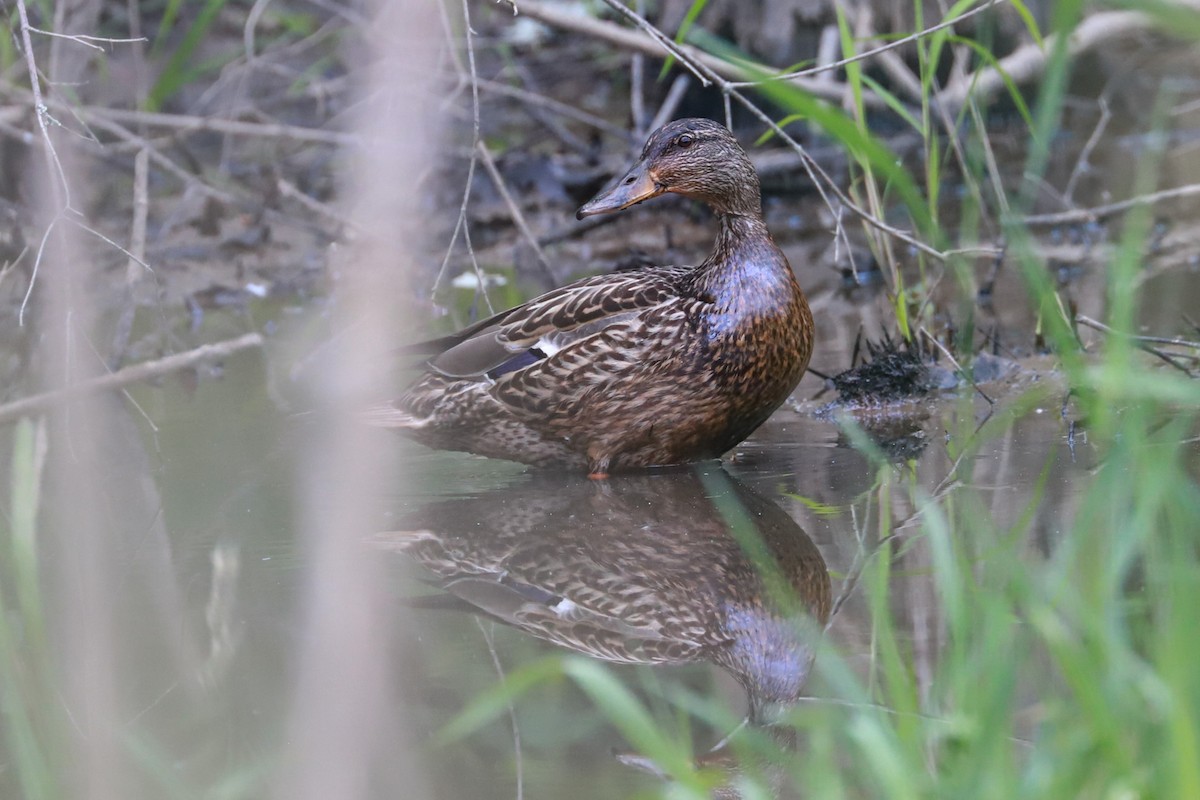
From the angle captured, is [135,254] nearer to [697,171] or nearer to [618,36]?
[697,171]

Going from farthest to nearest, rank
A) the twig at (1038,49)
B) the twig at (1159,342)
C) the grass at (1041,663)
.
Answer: the twig at (1038,49)
the twig at (1159,342)
the grass at (1041,663)

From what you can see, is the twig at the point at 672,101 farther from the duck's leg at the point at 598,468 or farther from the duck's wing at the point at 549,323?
the duck's leg at the point at 598,468

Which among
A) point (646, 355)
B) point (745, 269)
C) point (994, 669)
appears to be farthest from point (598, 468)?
point (994, 669)

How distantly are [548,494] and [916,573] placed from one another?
5.05ft

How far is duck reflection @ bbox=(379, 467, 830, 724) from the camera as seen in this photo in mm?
2963

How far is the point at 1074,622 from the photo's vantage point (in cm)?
247

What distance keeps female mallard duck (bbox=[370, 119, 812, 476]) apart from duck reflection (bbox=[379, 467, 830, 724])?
0.19 metres

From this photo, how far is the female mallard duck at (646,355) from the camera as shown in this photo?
4430 millimetres

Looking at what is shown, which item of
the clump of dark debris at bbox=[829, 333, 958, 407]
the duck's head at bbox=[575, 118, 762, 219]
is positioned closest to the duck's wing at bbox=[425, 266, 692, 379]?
the duck's head at bbox=[575, 118, 762, 219]

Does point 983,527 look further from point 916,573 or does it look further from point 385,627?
point 385,627

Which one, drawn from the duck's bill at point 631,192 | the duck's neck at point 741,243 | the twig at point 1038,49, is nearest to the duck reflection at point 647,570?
the duck's neck at point 741,243

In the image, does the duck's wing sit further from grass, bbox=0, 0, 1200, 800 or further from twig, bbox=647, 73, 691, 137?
twig, bbox=647, 73, 691, 137

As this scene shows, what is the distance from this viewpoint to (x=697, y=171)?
15.9 ft

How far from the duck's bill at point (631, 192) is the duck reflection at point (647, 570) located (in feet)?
3.17
